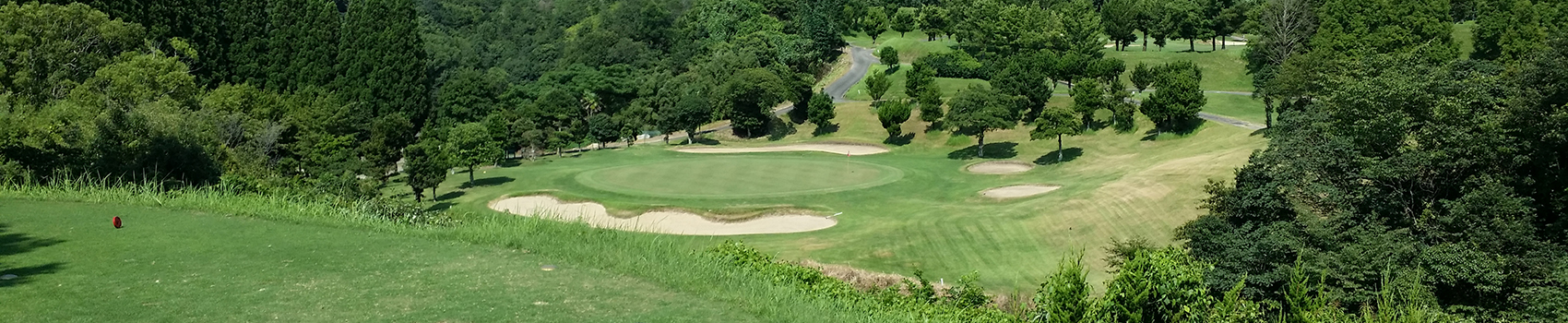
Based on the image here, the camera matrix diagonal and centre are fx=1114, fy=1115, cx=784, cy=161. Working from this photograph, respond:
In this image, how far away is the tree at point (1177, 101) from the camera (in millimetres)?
64938

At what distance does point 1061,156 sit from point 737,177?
20729mm

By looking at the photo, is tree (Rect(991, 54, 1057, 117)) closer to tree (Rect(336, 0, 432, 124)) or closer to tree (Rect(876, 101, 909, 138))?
tree (Rect(876, 101, 909, 138))

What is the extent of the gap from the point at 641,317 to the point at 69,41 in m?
50.8

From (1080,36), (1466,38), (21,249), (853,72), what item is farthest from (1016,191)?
(853,72)

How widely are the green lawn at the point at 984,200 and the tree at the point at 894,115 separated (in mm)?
4977

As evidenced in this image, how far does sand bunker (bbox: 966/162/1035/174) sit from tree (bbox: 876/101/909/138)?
1249 cm

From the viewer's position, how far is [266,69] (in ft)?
271

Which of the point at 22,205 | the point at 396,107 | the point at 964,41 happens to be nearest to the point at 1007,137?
the point at 964,41

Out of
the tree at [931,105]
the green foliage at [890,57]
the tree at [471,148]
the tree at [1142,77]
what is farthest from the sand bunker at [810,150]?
the green foliage at [890,57]

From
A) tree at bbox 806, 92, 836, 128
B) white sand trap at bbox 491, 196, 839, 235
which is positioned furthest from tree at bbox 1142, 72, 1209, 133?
white sand trap at bbox 491, 196, 839, 235

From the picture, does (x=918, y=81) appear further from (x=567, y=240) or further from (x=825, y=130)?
(x=567, y=240)

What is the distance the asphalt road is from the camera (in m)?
102

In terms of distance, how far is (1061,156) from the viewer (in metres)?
66.2

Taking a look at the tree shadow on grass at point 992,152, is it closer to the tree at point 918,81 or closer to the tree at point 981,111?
the tree at point 981,111
